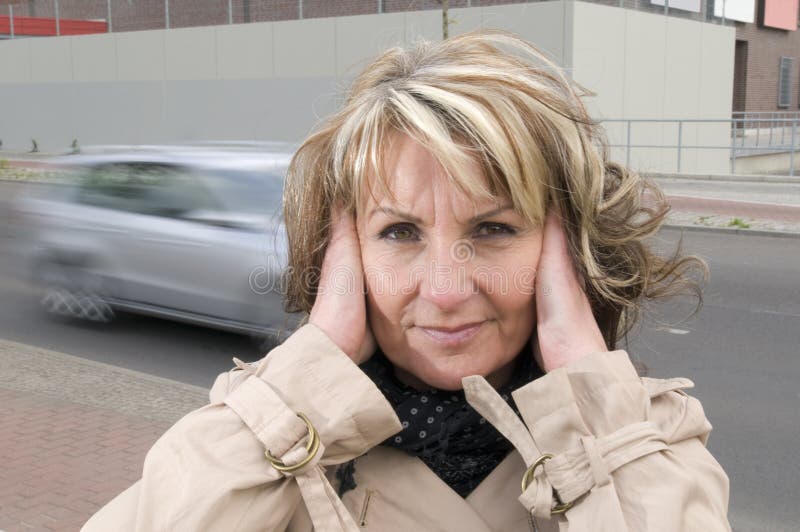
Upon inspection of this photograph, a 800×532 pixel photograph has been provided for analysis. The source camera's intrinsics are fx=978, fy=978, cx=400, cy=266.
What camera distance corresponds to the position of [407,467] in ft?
5.19

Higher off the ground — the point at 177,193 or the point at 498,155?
the point at 498,155

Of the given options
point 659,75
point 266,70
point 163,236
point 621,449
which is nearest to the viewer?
point 621,449

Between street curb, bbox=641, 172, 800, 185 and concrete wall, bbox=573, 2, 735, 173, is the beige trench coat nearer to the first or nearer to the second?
concrete wall, bbox=573, 2, 735, 173

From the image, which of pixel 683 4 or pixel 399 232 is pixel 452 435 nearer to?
pixel 399 232

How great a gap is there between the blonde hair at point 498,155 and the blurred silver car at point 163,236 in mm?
5191

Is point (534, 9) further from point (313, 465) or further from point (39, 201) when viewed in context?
point (313, 465)

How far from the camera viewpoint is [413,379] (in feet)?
5.49

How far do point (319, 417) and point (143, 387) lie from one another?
523cm

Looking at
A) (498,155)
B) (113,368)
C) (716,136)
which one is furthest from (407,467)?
(716,136)

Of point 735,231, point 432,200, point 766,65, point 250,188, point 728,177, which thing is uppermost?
point 432,200

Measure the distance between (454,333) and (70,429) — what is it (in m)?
4.48

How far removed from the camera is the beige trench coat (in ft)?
4.46

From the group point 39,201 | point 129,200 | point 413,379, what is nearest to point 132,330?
point 129,200

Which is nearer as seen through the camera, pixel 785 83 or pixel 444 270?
pixel 444 270
